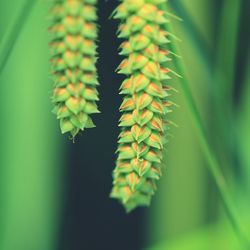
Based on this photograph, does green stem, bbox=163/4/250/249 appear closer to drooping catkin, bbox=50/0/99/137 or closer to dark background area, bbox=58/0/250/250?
drooping catkin, bbox=50/0/99/137

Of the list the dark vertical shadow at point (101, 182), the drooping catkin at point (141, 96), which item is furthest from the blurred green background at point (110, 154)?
the drooping catkin at point (141, 96)

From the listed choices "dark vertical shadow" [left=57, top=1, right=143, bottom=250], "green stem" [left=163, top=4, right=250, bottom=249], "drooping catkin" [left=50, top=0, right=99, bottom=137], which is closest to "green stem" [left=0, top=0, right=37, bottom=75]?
"drooping catkin" [left=50, top=0, right=99, bottom=137]

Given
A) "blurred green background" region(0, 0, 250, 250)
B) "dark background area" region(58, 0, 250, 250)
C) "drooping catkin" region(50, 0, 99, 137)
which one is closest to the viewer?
"drooping catkin" region(50, 0, 99, 137)

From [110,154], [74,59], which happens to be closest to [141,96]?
[74,59]

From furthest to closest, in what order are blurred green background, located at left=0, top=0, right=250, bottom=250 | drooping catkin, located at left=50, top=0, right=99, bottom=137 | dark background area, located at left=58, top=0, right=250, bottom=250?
dark background area, located at left=58, top=0, right=250, bottom=250, blurred green background, located at left=0, top=0, right=250, bottom=250, drooping catkin, located at left=50, top=0, right=99, bottom=137

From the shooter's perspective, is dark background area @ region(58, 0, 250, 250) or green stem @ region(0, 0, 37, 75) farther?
dark background area @ region(58, 0, 250, 250)

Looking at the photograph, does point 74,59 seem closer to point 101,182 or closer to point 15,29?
point 15,29
